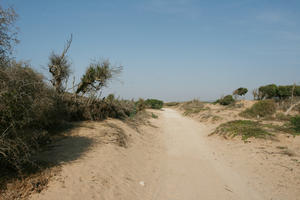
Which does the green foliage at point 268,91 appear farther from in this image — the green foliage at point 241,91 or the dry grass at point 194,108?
the dry grass at point 194,108

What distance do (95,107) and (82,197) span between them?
22.0 ft

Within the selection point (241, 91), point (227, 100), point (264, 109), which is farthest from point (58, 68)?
point (241, 91)

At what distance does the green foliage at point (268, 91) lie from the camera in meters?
35.9

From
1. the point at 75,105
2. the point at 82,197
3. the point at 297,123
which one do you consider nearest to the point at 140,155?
the point at 82,197

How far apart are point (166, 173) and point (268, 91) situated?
129 feet

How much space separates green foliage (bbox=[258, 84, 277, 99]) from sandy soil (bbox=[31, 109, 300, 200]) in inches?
1363

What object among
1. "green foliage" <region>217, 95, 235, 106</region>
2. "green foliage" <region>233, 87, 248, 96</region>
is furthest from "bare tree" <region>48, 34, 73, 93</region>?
"green foliage" <region>233, 87, 248, 96</region>

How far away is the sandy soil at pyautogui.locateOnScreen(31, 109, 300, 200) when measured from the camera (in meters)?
3.82

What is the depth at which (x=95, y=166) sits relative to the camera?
4566 mm

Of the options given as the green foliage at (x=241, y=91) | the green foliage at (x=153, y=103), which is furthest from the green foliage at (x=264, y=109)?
the green foliage at (x=241, y=91)

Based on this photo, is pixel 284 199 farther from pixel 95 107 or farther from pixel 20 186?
pixel 95 107

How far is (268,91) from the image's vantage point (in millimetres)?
36281

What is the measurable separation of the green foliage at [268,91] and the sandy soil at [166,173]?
1363 inches

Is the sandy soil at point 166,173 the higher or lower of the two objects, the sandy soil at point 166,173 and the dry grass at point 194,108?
the lower
